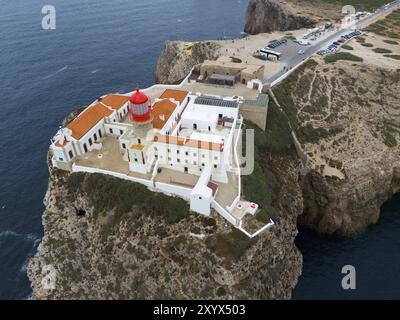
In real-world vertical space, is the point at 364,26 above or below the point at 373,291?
above

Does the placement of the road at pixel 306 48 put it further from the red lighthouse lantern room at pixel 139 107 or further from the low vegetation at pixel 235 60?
the red lighthouse lantern room at pixel 139 107

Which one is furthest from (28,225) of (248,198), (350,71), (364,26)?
(364,26)


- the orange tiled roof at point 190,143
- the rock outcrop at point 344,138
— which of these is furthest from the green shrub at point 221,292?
the rock outcrop at point 344,138

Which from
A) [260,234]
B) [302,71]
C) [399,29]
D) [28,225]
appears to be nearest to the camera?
[260,234]

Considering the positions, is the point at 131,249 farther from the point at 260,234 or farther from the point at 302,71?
the point at 302,71

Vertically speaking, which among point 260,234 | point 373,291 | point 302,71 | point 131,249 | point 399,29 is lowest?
point 373,291

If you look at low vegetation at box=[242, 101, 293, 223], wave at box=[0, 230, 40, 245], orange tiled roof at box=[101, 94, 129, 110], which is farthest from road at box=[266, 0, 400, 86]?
wave at box=[0, 230, 40, 245]

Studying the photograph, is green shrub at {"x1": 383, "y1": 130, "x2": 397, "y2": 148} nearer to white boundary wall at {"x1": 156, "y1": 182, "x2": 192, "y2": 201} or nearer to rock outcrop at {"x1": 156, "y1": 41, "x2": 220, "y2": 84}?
rock outcrop at {"x1": 156, "y1": 41, "x2": 220, "y2": 84}

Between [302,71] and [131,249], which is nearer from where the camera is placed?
[131,249]
